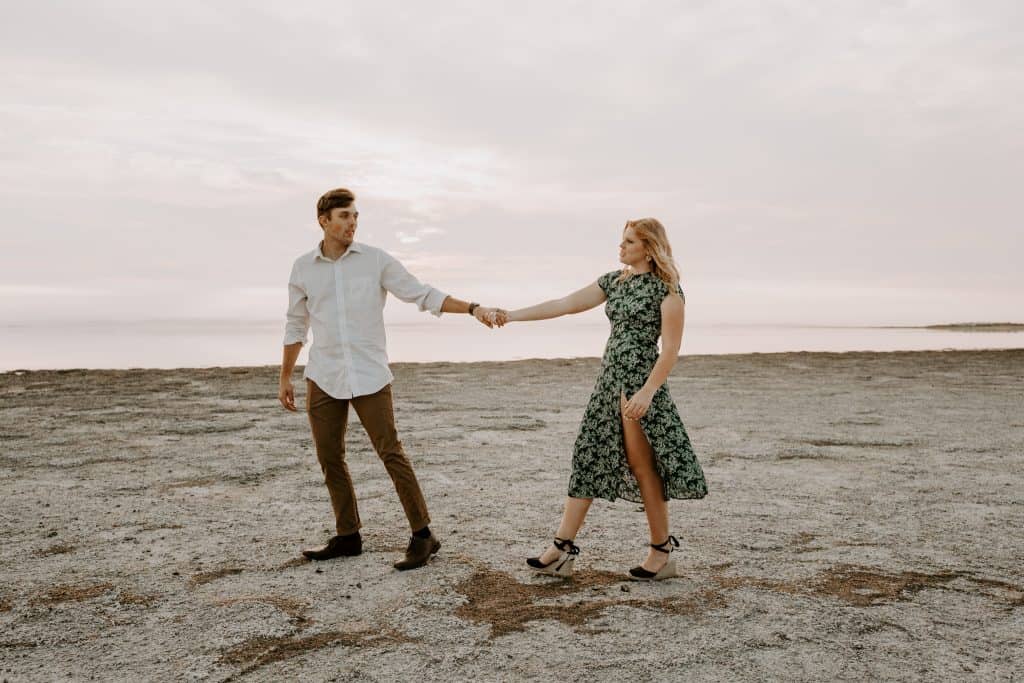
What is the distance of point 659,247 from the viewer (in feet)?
13.2

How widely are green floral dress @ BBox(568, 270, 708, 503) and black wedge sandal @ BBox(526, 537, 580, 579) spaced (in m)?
0.26

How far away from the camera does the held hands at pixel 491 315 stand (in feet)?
16.0

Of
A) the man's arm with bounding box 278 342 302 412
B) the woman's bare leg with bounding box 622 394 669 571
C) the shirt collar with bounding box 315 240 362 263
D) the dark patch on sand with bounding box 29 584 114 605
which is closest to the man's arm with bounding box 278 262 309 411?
the man's arm with bounding box 278 342 302 412

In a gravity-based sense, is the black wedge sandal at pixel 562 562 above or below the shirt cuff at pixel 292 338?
below

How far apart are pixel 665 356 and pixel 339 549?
2.16m

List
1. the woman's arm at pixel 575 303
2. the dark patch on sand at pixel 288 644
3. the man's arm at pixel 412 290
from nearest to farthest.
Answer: the dark patch on sand at pixel 288 644 < the woman's arm at pixel 575 303 < the man's arm at pixel 412 290

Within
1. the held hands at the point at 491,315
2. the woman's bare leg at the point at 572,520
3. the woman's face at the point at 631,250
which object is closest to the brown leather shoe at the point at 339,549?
the woman's bare leg at the point at 572,520

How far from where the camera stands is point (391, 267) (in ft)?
14.9

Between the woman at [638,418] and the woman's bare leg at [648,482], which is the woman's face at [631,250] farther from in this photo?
the woman's bare leg at [648,482]

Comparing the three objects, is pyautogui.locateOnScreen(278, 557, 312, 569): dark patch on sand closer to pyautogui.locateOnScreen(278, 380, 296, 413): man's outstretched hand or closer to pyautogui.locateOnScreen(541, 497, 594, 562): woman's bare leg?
pyautogui.locateOnScreen(278, 380, 296, 413): man's outstretched hand

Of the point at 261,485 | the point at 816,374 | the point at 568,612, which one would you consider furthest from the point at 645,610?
the point at 816,374

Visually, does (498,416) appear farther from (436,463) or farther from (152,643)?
(152,643)

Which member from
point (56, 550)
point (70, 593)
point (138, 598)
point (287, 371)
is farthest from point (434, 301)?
point (56, 550)

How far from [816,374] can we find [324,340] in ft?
44.6
